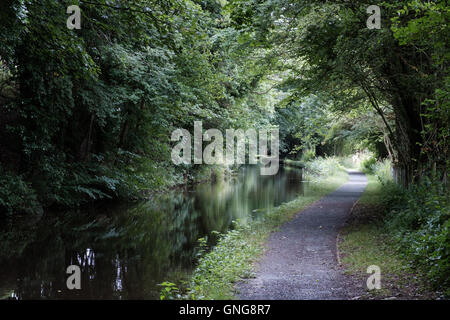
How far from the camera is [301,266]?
728 cm

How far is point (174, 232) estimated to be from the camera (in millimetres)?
12453

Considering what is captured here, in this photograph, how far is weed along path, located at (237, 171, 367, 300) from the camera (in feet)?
19.1

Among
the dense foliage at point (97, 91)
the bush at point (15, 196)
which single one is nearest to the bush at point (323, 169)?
the dense foliage at point (97, 91)

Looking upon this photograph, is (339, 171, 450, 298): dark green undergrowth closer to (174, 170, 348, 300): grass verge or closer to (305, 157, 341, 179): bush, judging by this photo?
(174, 170, 348, 300): grass verge

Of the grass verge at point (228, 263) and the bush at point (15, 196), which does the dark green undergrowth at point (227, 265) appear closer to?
the grass verge at point (228, 263)

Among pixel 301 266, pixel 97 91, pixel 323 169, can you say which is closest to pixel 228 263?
pixel 301 266

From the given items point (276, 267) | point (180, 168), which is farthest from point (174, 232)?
point (180, 168)

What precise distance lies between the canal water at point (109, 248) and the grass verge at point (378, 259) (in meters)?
3.51

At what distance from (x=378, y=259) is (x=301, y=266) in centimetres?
152

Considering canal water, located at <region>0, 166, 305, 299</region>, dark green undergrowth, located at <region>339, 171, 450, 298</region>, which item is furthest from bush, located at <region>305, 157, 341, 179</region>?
dark green undergrowth, located at <region>339, 171, 450, 298</region>

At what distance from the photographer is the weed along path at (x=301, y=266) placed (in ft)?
19.1

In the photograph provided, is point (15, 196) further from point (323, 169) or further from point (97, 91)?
point (323, 169)

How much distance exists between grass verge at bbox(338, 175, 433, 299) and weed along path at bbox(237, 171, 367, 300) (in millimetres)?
278
